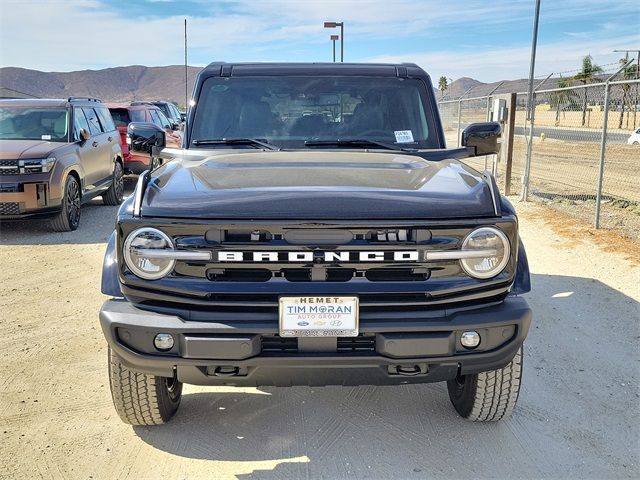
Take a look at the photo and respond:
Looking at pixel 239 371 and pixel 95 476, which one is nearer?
pixel 239 371

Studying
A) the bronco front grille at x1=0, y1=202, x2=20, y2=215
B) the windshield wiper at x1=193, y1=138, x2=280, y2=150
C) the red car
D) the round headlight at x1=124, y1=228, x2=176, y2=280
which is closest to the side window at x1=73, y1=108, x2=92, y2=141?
the bronco front grille at x1=0, y1=202, x2=20, y2=215

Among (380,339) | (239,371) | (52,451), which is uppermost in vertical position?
(380,339)

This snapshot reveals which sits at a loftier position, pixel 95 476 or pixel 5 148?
pixel 5 148

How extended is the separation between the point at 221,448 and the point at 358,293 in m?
1.21

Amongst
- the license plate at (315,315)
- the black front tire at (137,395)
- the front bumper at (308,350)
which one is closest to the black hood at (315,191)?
the license plate at (315,315)

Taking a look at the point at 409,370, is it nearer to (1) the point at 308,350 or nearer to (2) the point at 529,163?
(1) the point at 308,350

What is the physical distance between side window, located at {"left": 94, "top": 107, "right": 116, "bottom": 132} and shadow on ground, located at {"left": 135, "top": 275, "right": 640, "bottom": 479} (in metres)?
8.31

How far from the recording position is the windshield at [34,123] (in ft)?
30.4

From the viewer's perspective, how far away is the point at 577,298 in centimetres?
586

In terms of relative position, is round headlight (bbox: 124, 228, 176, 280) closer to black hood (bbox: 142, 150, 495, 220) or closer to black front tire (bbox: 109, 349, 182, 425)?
black hood (bbox: 142, 150, 495, 220)

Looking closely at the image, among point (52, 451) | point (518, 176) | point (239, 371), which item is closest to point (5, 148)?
point (52, 451)

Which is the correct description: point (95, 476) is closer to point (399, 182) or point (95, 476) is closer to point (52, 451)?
point (52, 451)

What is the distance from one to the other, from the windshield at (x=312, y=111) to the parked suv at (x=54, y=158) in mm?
A: 5051

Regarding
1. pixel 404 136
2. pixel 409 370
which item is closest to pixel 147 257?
pixel 409 370
